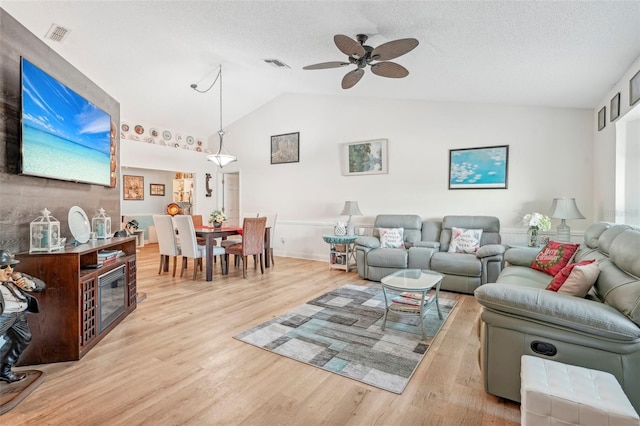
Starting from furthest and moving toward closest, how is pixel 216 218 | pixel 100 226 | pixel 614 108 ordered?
pixel 216 218, pixel 614 108, pixel 100 226

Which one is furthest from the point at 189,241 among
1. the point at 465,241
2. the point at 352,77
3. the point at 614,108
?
the point at 614,108

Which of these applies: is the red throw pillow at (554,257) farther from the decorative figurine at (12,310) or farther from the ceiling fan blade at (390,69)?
the decorative figurine at (12,310)

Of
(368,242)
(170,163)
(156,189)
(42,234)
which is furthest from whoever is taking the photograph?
(156,189)

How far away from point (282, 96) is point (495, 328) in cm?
618

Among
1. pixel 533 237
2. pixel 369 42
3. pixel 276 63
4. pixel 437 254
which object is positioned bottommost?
pixel 437 254

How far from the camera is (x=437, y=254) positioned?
4207 mm

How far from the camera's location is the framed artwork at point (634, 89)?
2664 millimetres

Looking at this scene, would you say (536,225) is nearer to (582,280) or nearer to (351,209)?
(582,280)

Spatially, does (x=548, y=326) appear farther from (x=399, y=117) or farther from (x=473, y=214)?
(x=399, y=117)

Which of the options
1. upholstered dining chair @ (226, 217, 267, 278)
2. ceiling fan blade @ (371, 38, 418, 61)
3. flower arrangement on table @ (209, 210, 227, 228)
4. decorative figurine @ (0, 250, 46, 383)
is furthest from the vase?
decorative figurine @ (0, 250, 46, 383)

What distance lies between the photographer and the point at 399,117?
5.44 m

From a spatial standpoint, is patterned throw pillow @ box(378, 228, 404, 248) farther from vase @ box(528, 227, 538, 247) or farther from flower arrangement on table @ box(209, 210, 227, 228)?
flower arrangement on table @ box(209, 210, 227, 228)

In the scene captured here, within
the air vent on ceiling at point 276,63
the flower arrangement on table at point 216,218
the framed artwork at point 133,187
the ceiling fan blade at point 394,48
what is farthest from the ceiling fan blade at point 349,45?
the framed artwork at point 133,187

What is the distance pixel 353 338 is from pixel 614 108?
359 centimetres
